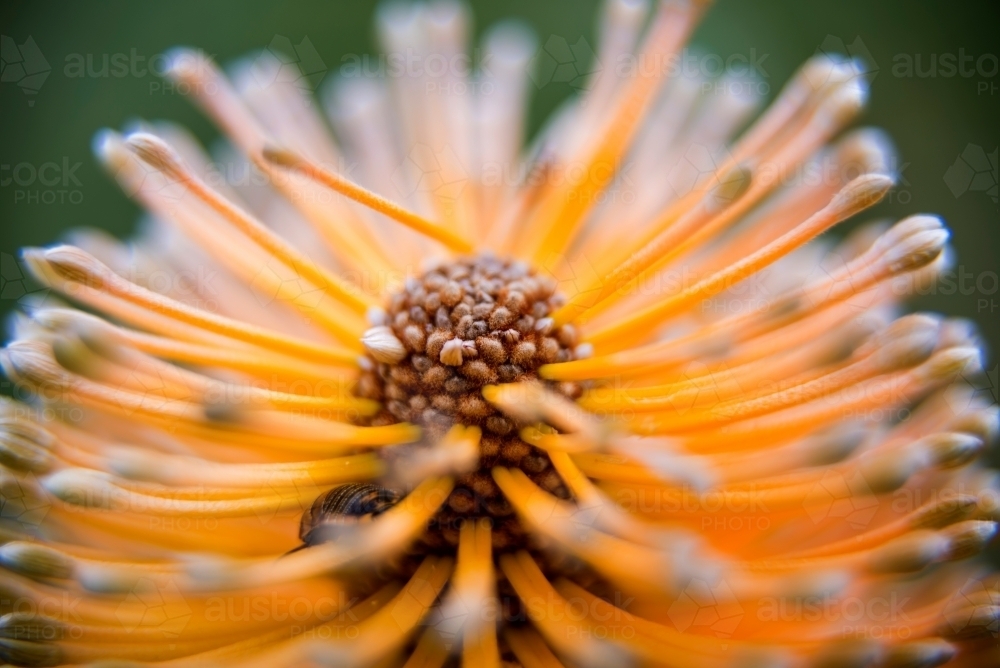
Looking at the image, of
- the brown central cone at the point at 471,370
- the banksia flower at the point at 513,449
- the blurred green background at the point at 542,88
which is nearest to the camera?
the banksia flower at the point at 513,449

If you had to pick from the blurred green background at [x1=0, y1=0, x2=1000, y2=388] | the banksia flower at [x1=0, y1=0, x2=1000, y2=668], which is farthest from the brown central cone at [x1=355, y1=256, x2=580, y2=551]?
the blurred green background at [x1=0, y1=0, x2=1000, y2=388]

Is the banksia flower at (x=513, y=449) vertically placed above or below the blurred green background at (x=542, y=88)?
below

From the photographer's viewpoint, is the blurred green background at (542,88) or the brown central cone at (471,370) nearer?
the brown central cone at (471,370)

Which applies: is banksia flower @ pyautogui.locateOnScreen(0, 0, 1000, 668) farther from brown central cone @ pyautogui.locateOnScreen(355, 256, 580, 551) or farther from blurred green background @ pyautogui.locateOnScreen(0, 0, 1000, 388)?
blurred green background @ pyautogui.locateOnScreen(0, 0, 1000, 388)

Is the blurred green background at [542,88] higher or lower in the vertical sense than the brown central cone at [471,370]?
higher

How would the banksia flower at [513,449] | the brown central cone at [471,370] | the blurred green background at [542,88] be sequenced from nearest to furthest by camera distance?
1. the banksia flower at [513,449]
2. the brown central cone at [471,370]
3. the blurred green background at [542,88]

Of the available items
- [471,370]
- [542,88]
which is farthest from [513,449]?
[542,88]

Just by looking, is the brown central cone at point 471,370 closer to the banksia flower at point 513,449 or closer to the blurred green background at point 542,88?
the banksia flower at point 513,449

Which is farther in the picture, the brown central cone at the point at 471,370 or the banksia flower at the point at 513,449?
the brown central cone at the point at 471,370

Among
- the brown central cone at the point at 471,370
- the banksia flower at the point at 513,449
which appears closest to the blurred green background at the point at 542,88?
the banksia flower at the point at 513,449

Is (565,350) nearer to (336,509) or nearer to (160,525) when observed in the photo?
(336,509)
